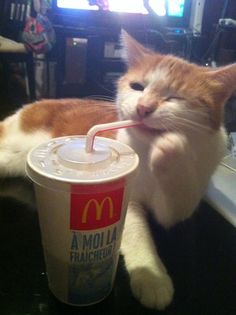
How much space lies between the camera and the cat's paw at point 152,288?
49cm

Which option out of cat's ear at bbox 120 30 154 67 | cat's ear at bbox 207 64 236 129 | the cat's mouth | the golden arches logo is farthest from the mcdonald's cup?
cat's ear at bbox 120 30 154 67

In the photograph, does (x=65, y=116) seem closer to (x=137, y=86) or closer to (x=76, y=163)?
(x=137, y=86)

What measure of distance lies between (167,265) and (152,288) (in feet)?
0.23

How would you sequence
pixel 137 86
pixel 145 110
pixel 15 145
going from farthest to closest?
pixel 15 145, pixel 137 86, pixel 145 110

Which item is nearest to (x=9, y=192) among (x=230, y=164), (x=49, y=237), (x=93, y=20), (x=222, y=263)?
(x=49, y=237)

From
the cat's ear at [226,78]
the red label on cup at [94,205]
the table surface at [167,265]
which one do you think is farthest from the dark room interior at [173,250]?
the cat's ear at [226,78]

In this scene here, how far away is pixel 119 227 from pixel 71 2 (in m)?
2.80

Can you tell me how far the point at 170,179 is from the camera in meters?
0.61

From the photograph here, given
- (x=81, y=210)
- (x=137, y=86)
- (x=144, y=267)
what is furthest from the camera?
(x=137, y=86)

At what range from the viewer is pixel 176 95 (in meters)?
0.69

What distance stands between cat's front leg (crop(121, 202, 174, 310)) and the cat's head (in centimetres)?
18

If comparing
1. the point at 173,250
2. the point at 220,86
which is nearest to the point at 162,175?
the point at 173,250

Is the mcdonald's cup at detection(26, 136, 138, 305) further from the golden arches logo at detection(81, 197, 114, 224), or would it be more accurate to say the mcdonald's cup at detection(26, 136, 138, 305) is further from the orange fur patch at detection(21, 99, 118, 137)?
the orange fur patch at detection(21, 99, 118, 137)

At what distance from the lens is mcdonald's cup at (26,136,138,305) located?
0.41 meters
